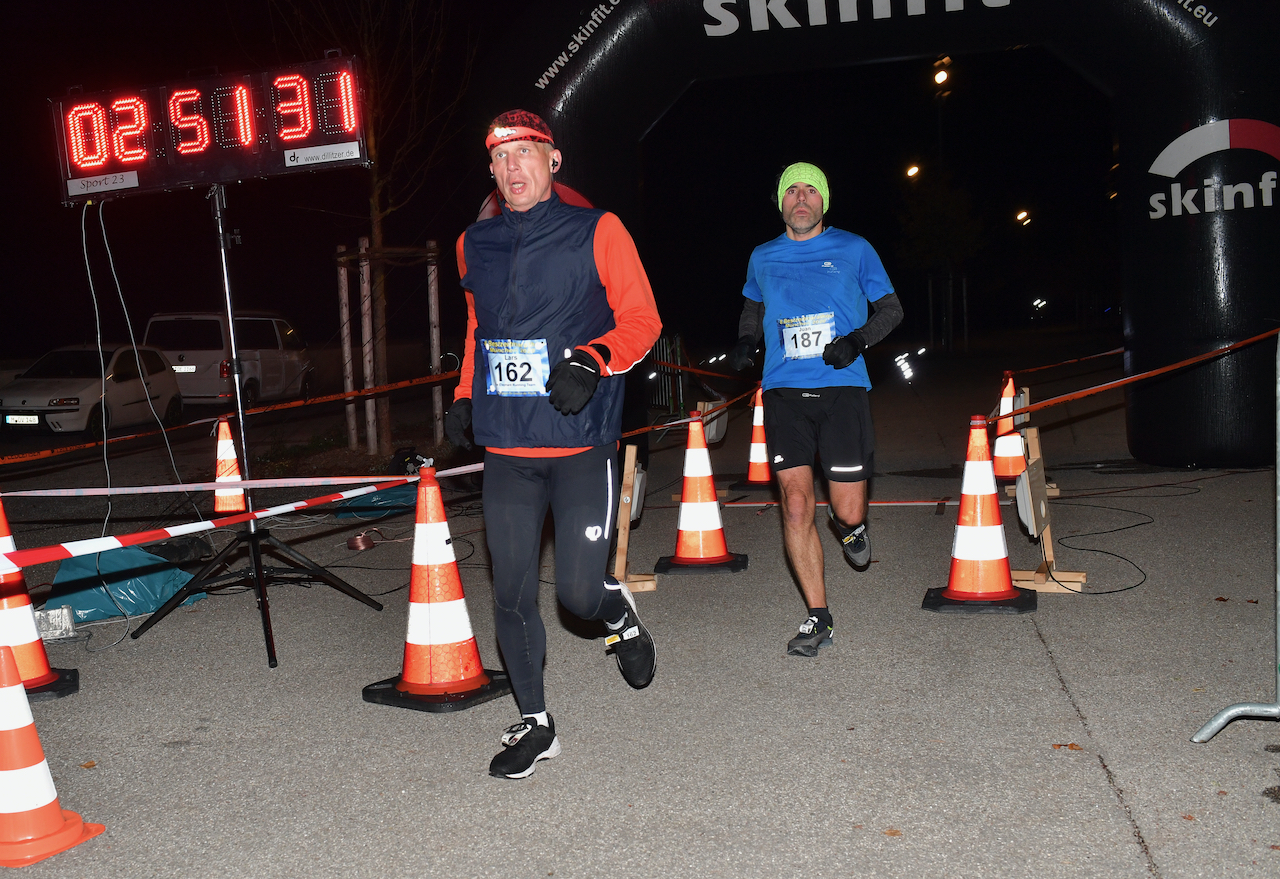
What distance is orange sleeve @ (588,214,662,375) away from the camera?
3797mm

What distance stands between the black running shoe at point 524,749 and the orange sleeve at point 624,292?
1.25 m

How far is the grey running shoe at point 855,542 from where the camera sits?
19.5ft

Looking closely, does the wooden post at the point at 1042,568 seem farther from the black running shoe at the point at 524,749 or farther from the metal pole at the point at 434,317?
the metal pole at the point at 434,317

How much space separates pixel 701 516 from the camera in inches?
270

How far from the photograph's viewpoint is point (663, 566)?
690 cm

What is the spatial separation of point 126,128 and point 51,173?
92.5ft

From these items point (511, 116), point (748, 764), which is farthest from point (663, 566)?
point (511, 116)

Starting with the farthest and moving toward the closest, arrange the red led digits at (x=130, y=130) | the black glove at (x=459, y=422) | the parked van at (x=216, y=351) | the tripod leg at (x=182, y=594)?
1. the parked van at (x=216, y=351)
2. the red led digits at (x=130, y=130)
3. the tripod leg at (x=182, y=594)
4. the black glove at (x=459, y=422)

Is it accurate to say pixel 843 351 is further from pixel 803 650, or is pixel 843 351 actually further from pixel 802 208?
pixel 803 650

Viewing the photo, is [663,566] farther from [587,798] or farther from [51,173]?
[51,173]

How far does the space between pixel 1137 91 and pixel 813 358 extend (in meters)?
5.67

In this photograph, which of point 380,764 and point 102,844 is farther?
point 380,764

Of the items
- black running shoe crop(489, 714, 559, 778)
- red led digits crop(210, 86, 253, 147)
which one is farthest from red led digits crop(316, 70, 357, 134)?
black running shoe crop(489, 714, 559, 778)

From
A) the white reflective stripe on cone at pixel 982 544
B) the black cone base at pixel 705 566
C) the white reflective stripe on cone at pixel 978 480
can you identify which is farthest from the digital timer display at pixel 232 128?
the white reflective stripe on cone at pixel 982 544
